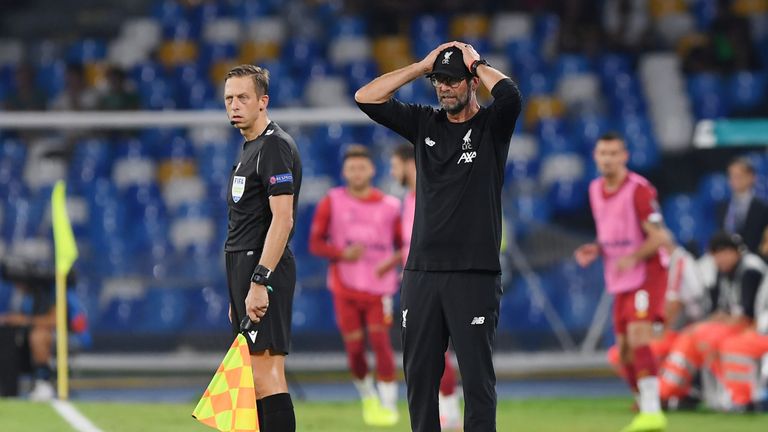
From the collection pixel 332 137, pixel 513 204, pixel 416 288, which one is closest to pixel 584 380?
pixel 513 204

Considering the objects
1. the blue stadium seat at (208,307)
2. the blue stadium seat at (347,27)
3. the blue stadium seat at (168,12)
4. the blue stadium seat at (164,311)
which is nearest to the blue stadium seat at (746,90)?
the blue stadium seat at (347,27)

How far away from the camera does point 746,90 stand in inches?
806

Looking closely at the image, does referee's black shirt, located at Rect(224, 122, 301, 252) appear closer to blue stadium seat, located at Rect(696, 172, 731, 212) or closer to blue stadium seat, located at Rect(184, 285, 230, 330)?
blue stadium seat, located at Rect(184, 285, 230, 330)

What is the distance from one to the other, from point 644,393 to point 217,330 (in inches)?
220

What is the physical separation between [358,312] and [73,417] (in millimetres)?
2532

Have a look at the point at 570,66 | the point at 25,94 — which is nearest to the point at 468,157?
the point at 25,94

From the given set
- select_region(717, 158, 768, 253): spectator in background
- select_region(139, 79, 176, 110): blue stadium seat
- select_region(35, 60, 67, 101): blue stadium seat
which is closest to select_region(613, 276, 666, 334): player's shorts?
select_region(717, 158, 768, 253): spectator in background

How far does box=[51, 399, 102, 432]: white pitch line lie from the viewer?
33.5ft

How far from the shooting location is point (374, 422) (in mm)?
Answer: 11312

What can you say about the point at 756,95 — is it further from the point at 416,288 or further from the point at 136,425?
the point at 416,288

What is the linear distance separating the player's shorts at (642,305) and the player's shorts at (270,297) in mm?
4061

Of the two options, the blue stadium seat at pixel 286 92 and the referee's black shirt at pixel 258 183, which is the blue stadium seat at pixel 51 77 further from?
the referee's black shirt at pixel 258 183

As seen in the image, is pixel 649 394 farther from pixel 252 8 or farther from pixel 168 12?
pixel 168 12

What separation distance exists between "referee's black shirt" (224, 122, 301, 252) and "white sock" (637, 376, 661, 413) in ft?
13.5
